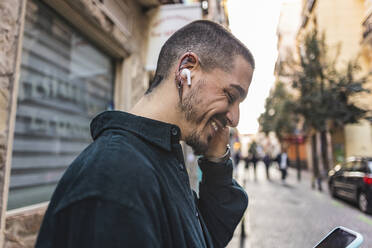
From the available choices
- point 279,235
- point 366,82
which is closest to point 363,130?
point 366,82

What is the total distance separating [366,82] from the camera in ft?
49.3

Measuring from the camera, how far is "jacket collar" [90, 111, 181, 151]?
2.99 feet

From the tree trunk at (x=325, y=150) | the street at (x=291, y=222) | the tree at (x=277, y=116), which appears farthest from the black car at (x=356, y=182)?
the tree at (x=277, y=116)

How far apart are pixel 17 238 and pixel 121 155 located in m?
2.21

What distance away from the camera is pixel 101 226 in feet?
2.07

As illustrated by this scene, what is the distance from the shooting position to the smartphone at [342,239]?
33.9 inches

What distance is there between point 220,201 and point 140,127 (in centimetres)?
67

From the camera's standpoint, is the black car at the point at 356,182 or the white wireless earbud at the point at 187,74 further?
the black car at the point at 356,182

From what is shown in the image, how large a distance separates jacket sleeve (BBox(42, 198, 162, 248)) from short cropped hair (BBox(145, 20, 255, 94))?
0.62 m

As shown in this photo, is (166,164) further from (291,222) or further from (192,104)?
(291,222)

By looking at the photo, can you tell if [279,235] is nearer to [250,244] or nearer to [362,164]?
[250,244]

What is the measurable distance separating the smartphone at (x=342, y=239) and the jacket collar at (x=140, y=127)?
26.0 inches

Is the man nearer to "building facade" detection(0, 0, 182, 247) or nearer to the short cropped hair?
the short cropped hair

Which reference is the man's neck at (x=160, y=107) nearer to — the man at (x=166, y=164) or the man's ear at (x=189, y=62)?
the man at (x=166, y=164)
